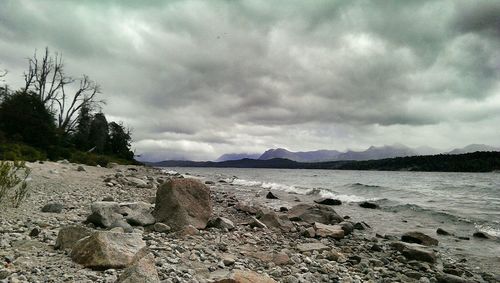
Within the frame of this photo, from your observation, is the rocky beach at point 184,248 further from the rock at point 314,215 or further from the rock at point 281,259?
the rock at point 314,215

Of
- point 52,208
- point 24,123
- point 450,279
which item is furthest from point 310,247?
point 24,123

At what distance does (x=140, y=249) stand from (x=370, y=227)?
11.9 metres

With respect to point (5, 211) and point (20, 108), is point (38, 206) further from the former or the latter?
point (20, 108)

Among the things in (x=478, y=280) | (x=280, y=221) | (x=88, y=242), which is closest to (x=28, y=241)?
(x=88, y=242)

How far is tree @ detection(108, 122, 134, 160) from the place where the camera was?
61.3m

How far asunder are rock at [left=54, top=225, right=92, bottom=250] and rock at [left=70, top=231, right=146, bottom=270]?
46cm

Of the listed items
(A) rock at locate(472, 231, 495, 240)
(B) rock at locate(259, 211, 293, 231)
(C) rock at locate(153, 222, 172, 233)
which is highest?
(C) rock at locate(153, 222, 172, 233)

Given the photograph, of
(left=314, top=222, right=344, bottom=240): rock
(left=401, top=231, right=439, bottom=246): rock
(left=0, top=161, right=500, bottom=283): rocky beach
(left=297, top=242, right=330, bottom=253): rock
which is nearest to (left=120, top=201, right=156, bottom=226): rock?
(left=0, top=161, right=500, bottom=283): rocky beach

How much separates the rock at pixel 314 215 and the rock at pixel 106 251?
1029 centimetres

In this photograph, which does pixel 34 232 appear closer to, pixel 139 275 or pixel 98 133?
pixel 139 275

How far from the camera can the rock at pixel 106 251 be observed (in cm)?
477

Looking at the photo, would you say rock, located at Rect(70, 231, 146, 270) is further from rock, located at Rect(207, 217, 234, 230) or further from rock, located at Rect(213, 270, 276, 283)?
rock, located at Rect(207, 217, 234, 230)

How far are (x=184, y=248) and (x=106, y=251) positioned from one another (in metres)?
2.14

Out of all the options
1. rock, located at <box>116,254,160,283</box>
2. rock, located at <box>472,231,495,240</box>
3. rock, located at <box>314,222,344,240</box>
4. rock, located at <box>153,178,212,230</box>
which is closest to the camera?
rock, located at <box>116,254,160,283</box>
